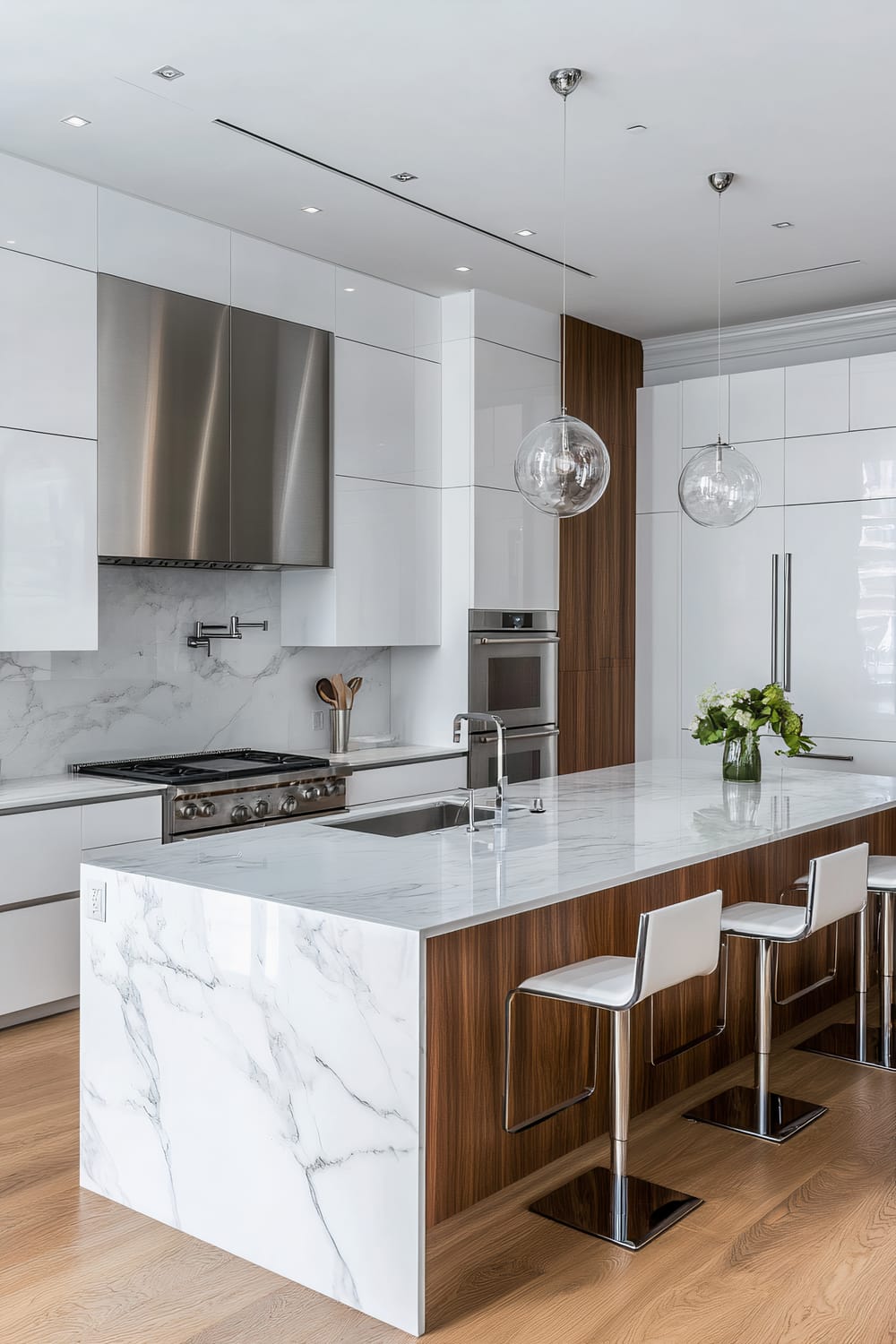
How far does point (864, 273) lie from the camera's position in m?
5.47

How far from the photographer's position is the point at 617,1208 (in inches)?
107

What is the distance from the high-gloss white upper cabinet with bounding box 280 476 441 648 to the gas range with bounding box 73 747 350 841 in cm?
68

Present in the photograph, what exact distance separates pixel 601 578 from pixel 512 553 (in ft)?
2.46

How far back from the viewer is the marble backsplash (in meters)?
4.53

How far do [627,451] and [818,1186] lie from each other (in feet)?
14.4

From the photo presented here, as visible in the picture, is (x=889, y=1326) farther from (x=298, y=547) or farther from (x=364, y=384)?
(x=364, y=384)

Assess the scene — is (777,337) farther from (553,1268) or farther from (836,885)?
(553,1268)

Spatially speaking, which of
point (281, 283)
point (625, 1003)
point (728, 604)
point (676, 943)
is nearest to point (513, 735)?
point (728, 604)

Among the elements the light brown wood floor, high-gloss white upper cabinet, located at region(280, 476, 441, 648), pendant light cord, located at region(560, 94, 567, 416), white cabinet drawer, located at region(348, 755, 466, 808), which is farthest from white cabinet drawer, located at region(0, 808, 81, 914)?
pendant light cord, located at region(560, 94, 567, 416)

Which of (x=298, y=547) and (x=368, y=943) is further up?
(x=298, y=547)

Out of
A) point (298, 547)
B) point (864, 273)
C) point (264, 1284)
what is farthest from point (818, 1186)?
point (864, 273)

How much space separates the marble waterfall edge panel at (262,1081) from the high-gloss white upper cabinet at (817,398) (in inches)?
172

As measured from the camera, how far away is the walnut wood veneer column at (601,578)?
624 centimetres

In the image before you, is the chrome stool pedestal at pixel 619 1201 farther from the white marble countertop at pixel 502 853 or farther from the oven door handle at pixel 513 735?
the oven door handle at pixel 513 735
